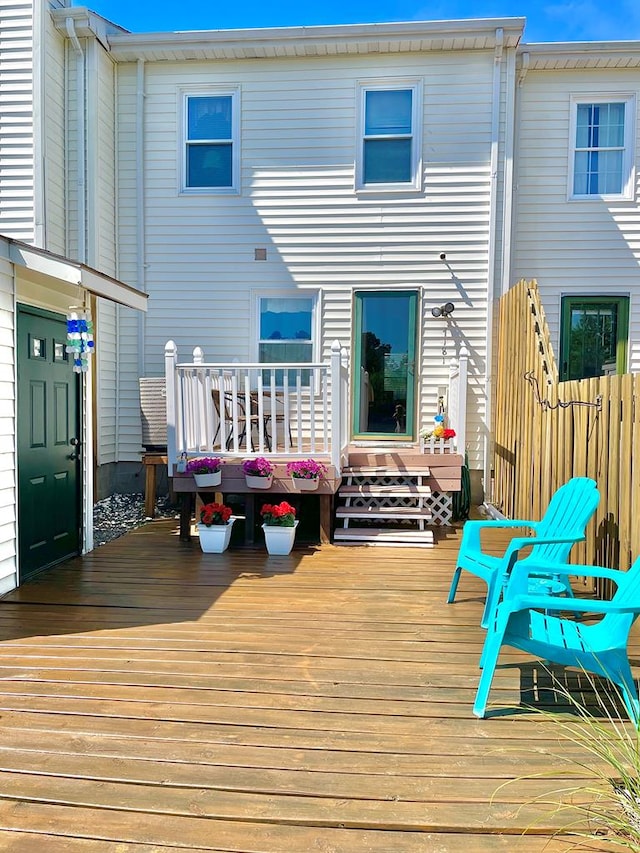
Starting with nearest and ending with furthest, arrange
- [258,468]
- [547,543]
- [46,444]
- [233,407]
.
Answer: [547,543] → [46,444] → [258,468] → [233,407]

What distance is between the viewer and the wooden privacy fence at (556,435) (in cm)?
365

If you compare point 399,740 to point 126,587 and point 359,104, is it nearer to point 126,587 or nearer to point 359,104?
point 126,587

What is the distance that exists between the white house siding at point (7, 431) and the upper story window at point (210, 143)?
4055 mm

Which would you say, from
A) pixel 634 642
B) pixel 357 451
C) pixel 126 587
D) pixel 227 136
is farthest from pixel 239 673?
pixel 227 136

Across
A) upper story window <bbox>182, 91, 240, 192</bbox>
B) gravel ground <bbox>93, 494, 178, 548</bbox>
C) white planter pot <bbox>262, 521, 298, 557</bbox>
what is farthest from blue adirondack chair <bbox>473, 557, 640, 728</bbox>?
upper story window <bbox>182, 91, 240, 192</bbox>

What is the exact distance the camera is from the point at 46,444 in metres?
4.70

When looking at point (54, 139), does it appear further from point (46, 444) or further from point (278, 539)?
point (278, 539)

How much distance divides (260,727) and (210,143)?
7189 millimetres

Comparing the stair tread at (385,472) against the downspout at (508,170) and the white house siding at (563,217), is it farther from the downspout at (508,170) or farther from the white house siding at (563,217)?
the white house siding at (563,217)

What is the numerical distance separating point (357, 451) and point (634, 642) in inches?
147

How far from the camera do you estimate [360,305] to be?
7414mm

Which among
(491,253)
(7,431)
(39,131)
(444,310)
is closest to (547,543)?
(7,431)

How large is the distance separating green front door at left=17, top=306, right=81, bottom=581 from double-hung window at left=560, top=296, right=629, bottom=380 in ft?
19.2

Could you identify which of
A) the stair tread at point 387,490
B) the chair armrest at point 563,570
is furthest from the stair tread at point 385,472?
the chair armrest at point 563,570
